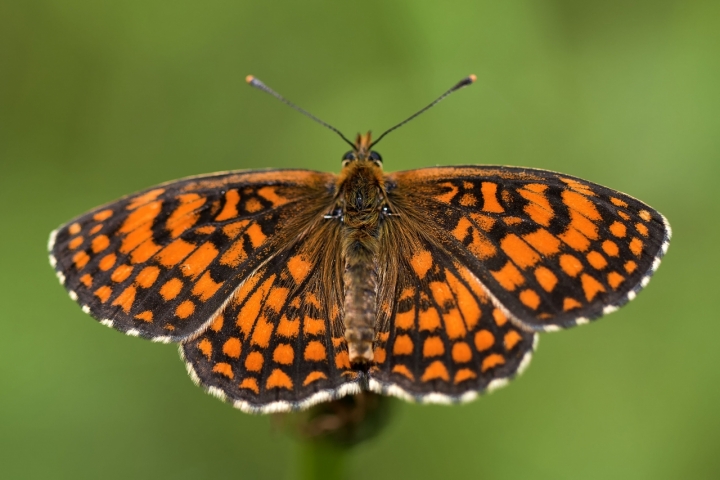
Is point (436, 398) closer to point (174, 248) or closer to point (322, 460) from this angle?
point (322, 460)

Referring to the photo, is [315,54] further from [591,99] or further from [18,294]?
[18,294]

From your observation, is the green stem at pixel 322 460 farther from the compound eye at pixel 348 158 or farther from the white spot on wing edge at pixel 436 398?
the compound eye at pixel 348 158

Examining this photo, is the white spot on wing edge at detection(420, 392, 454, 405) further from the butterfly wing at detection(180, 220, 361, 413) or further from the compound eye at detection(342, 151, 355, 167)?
the compound eye at detection(342, 151, 355, 167)

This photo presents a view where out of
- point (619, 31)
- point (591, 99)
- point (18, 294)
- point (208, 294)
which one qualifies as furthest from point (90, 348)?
point (619, 31)

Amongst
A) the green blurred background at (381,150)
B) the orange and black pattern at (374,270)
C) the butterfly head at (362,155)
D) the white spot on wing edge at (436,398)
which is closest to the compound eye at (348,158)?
the butterfly head at (362,155)

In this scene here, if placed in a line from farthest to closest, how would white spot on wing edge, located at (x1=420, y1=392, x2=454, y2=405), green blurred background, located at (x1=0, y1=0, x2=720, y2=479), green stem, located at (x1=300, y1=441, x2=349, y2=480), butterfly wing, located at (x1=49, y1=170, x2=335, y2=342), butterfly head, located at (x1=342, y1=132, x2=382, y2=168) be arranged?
green blurred background, located at (x1=0, y1=0, x2=720, y2=479)
butterfly head, located at (x1=342, y1=132, x2=382, y2=168)
green stem, located at (x1=300, y1=441, x2=349, y2=480)
butterfly wing, located at (x1=49, y1=170, x2=335, y2=342)
white spot on wing edge, located at (x1=420, y1=392, x2=454, y2=405)

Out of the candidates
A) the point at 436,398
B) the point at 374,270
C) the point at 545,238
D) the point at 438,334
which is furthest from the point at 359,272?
the point at 545,238

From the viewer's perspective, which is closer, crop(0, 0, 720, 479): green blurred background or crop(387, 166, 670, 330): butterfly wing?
crop(387, 166, 670, 330): butterfly wing

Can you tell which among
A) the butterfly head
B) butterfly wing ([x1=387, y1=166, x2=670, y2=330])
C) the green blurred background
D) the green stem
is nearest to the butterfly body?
the butterfly head
